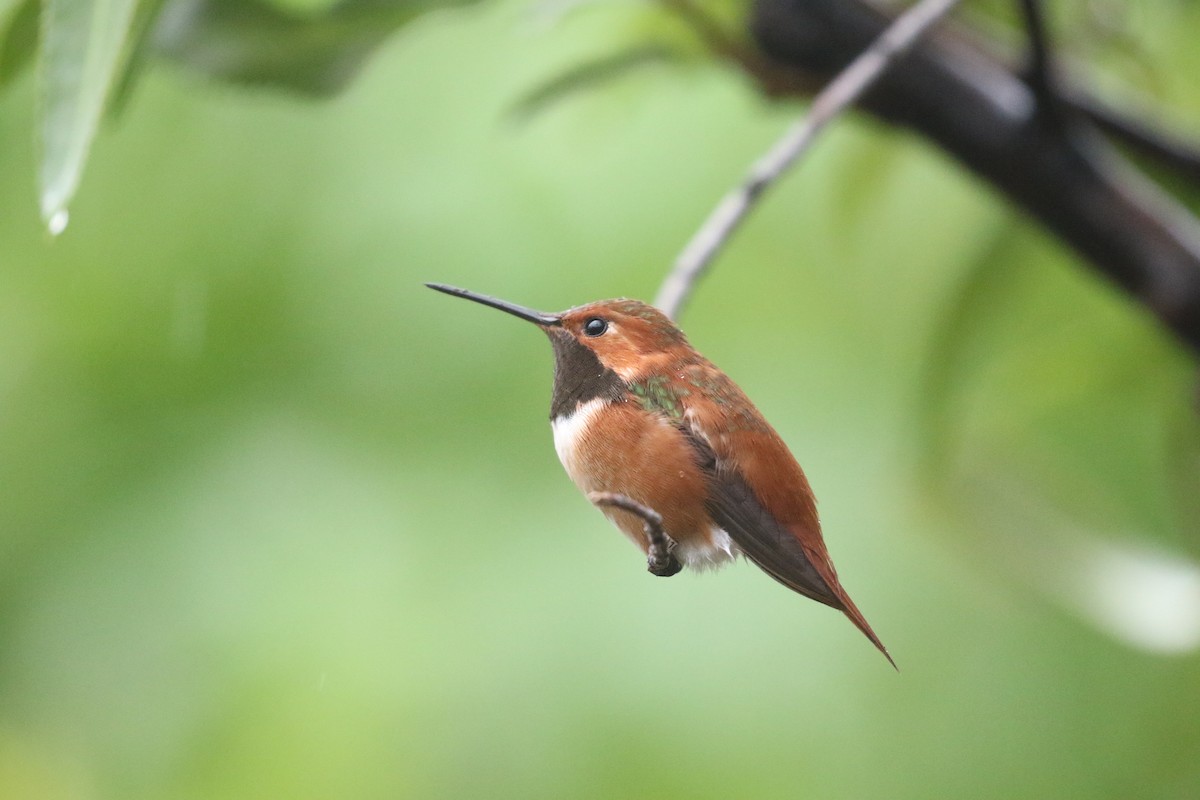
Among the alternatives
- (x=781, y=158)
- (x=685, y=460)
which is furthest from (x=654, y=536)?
(x=781, y=158)

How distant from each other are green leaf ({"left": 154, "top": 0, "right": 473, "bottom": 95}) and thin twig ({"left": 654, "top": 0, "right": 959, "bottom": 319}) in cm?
64

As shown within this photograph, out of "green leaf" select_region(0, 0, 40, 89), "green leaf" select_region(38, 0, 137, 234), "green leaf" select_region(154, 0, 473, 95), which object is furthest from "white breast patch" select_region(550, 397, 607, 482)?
"green leaf" select_region(0, 0, 40, 89)

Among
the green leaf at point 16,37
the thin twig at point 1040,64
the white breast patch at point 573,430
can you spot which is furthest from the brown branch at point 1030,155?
the green leaf at point 16,37

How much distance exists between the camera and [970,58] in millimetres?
1851

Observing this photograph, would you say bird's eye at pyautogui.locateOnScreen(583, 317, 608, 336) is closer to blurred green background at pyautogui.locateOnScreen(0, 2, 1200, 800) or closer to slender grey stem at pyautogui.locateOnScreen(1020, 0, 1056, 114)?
slender grey stem at pyautogui.locateOnScreen(1020, 0, 1056, 114)

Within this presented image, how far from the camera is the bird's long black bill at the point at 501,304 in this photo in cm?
116

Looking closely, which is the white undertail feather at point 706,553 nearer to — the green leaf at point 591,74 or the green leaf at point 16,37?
the green leaf at point 591,74

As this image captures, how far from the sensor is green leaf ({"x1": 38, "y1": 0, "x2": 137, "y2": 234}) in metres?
1.00

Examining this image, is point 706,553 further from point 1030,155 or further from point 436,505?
point 436,505

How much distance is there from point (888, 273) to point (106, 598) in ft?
9.73

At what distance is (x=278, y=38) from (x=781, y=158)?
0.81 m

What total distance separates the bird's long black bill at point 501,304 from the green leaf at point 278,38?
62cm

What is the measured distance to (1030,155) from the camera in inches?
67.2

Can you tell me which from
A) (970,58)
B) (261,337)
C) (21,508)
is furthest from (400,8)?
(21,508)
